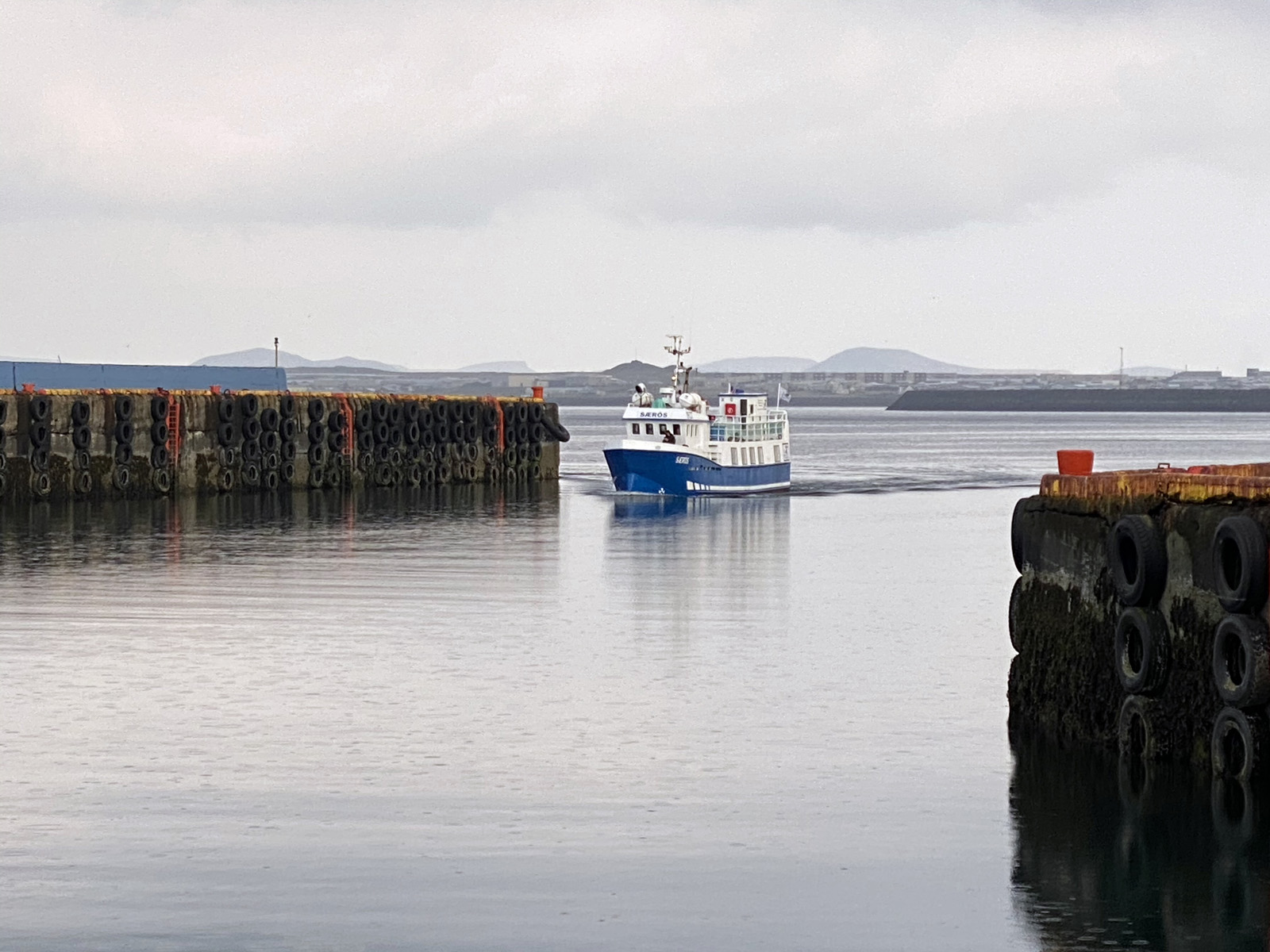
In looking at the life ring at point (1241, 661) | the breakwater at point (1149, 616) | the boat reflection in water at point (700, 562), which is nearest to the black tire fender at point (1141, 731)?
the breakwater at point (1149, 616)

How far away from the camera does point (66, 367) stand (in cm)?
7694

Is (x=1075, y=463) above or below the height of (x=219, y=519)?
above

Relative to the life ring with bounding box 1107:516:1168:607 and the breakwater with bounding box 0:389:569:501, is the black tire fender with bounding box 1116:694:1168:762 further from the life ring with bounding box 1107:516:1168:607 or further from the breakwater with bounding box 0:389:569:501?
the breakwater with bounding box 0:389:569:501

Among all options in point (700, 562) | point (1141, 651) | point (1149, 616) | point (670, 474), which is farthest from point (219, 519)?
point (1149, 616)

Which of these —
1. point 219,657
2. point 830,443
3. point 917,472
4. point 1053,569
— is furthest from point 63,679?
point 830,443

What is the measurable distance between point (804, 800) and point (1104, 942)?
5.08 metres

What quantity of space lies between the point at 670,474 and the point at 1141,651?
56252 mm

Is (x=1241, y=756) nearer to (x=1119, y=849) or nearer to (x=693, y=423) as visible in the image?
(x=1119, y=849)

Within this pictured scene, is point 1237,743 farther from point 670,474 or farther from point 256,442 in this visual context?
point 670,474

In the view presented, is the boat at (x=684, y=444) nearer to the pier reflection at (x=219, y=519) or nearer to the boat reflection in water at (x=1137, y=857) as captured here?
the pier reflection at (x=219, y=519)

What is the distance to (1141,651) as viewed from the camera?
18.9m

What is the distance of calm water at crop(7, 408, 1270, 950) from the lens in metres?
14.5

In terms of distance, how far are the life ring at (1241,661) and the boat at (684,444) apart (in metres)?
56.5

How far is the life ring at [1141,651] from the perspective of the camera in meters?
18.6
